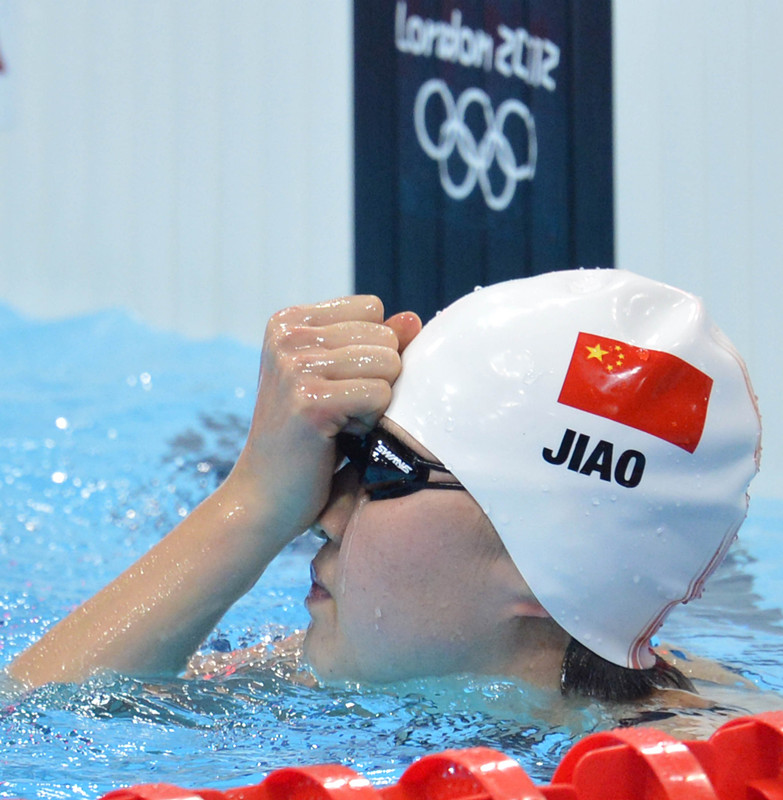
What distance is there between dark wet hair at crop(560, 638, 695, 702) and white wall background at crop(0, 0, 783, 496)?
409 centimetres

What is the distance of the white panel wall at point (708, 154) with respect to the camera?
6844 millimetres

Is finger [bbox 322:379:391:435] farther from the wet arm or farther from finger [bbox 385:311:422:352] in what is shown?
finger [bbox 385:311:422:352]

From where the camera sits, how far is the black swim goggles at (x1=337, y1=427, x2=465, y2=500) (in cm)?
172

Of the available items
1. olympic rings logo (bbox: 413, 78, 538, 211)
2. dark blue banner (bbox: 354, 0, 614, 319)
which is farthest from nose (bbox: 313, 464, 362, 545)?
olympic rings logo (bbox: 413, 78, 538, 211)

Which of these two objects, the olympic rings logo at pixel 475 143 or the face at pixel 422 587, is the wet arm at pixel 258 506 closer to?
the face at pixel 422 587

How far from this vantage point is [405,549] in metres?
1.71

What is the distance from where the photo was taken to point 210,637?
2729 mm

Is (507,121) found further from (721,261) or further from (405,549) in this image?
(405,549)

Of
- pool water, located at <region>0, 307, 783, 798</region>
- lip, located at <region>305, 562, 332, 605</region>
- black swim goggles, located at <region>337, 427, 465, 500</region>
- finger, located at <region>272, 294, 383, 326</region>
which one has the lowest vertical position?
pool water, located at <region>0, 307, 783, 798</region>

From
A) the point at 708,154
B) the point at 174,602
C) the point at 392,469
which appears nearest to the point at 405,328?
the point at 392,469

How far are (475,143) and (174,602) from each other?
4.77 m

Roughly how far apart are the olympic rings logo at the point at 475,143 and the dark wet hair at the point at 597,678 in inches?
183

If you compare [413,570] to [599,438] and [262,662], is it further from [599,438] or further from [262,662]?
[262,662]

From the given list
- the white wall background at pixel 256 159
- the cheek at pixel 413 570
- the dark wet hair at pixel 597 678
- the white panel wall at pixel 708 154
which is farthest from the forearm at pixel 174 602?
the white panel wall at pixel 708 154
